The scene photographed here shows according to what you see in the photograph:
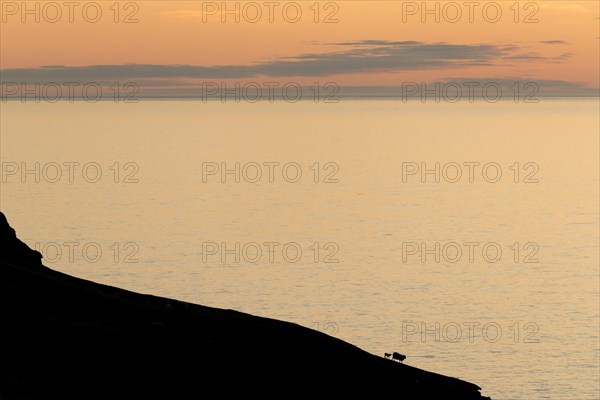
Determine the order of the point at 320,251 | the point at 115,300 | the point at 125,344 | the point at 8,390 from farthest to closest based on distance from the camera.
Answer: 1. the point at 320,251
2. the point at 115,300
3. the point at 125,344
4. the point at 8,390

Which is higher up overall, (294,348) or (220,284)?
(294,348)

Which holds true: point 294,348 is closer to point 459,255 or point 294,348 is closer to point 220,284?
point 220,284

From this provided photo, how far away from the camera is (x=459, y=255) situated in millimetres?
171750

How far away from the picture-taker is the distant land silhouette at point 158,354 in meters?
35.9

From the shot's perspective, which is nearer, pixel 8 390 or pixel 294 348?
pixel 8 390

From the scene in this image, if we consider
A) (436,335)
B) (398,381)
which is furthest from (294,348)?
(436,335)

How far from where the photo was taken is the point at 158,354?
39.9 metres

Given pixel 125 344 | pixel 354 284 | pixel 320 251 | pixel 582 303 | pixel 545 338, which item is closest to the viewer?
pixel 125 344

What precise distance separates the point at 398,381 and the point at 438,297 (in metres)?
89.1

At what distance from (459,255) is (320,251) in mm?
23111

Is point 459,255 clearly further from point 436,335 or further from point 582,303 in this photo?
point 436,335

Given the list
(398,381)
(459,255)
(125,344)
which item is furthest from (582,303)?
(125,344)

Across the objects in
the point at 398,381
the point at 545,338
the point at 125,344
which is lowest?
the point at 545,338

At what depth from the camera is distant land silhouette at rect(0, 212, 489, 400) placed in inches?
1412
